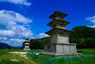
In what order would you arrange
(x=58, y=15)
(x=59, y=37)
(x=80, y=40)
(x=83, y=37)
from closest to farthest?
(x=59, y=37) < (x=58, y=15) < (x=80, y=40) < (x=83, y=37)

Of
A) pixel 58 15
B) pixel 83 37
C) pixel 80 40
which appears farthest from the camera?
pixel 83 37

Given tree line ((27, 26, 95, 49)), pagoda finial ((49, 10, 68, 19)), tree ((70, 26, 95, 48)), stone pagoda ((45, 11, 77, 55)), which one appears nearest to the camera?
stone pagoda ((45, 11, 77, 55))

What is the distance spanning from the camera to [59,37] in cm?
4034

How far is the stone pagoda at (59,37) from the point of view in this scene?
38.6 meters

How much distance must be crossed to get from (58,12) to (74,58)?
16602mm

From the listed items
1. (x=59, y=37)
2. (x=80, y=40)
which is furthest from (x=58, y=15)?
(x=80, y=40)

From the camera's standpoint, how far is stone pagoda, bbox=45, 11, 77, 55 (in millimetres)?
38625

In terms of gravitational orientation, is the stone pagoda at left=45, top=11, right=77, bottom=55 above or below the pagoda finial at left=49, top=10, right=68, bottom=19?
below

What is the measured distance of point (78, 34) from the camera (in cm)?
9662

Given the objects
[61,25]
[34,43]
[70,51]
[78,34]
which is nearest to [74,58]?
[70,51]

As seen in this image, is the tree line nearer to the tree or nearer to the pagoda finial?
the tree

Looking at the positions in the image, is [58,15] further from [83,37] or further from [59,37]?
[83,37]

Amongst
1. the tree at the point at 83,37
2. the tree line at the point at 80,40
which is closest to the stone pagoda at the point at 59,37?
the tree line at the point at 80,40

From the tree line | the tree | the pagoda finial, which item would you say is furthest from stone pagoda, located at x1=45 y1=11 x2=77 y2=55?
the tree
